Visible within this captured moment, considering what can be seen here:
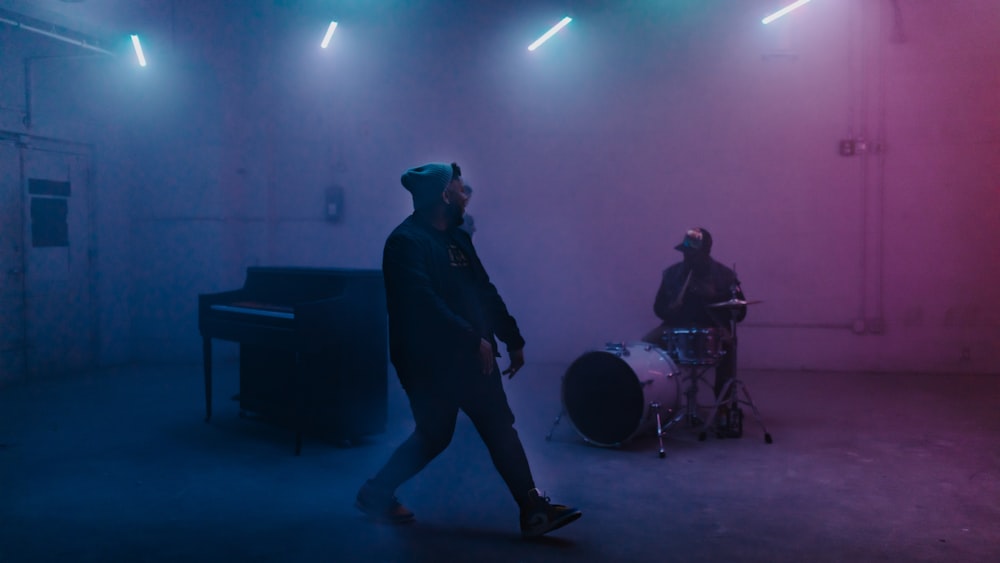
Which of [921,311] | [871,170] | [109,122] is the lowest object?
[921,311]

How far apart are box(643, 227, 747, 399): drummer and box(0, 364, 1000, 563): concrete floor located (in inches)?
30.5

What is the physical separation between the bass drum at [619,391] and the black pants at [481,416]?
1.73 meters

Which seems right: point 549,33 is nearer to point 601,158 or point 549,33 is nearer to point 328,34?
point 601,158

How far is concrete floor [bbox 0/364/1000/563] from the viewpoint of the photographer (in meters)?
3.82

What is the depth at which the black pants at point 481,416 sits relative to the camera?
381 cm

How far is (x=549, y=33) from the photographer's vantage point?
354 inches

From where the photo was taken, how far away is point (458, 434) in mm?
6125

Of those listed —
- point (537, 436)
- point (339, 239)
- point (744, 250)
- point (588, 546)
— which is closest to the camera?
point (588, 546)

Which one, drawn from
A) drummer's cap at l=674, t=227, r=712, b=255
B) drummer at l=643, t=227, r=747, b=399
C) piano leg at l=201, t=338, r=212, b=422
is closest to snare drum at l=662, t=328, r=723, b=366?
drummer at l=643, t=227, r=747, b=399

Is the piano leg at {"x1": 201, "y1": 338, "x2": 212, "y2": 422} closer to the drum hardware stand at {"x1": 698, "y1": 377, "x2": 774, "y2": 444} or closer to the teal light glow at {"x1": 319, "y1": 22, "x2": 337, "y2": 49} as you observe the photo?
the drum hardware stand at {"x1": 698, "y1": 377, "x2": 774, "y2": 444}

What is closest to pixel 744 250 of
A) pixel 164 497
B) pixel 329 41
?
pixel 329 41

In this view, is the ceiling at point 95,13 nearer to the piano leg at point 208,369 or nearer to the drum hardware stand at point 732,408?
the piano leg at point 208,369

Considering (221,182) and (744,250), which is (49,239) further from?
(744,250)

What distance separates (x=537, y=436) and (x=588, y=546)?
7.18 feet
